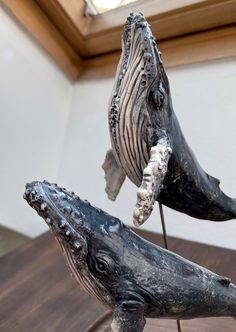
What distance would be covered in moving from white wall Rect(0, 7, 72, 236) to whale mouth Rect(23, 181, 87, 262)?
746 millimetres

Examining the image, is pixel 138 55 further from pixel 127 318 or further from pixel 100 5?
pixel 100 5

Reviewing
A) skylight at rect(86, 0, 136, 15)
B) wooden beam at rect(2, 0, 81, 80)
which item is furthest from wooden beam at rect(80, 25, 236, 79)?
wooden beam at rect(2, 0, 81, 80)

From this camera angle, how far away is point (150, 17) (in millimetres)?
953

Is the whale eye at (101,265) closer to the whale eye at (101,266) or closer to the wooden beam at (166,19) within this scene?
the whale eye at (101,266)

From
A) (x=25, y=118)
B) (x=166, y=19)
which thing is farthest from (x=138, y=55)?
(x=25, y=118)

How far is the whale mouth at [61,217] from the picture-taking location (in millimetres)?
324

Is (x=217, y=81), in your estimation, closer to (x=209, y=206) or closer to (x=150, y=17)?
(x=150, y=17)

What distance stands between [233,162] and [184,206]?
0.45m

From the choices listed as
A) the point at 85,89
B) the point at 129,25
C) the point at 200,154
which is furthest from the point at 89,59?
the point at 129,25

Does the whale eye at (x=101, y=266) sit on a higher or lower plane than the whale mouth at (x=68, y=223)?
lower

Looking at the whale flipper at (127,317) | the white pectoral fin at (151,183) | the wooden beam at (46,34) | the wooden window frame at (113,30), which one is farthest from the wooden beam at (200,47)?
the whale flipper at (127,317)

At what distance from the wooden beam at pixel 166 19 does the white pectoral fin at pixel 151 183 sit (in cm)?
63

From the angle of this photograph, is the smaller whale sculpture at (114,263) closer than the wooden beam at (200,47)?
Yes

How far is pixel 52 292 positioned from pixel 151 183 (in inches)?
19.2
